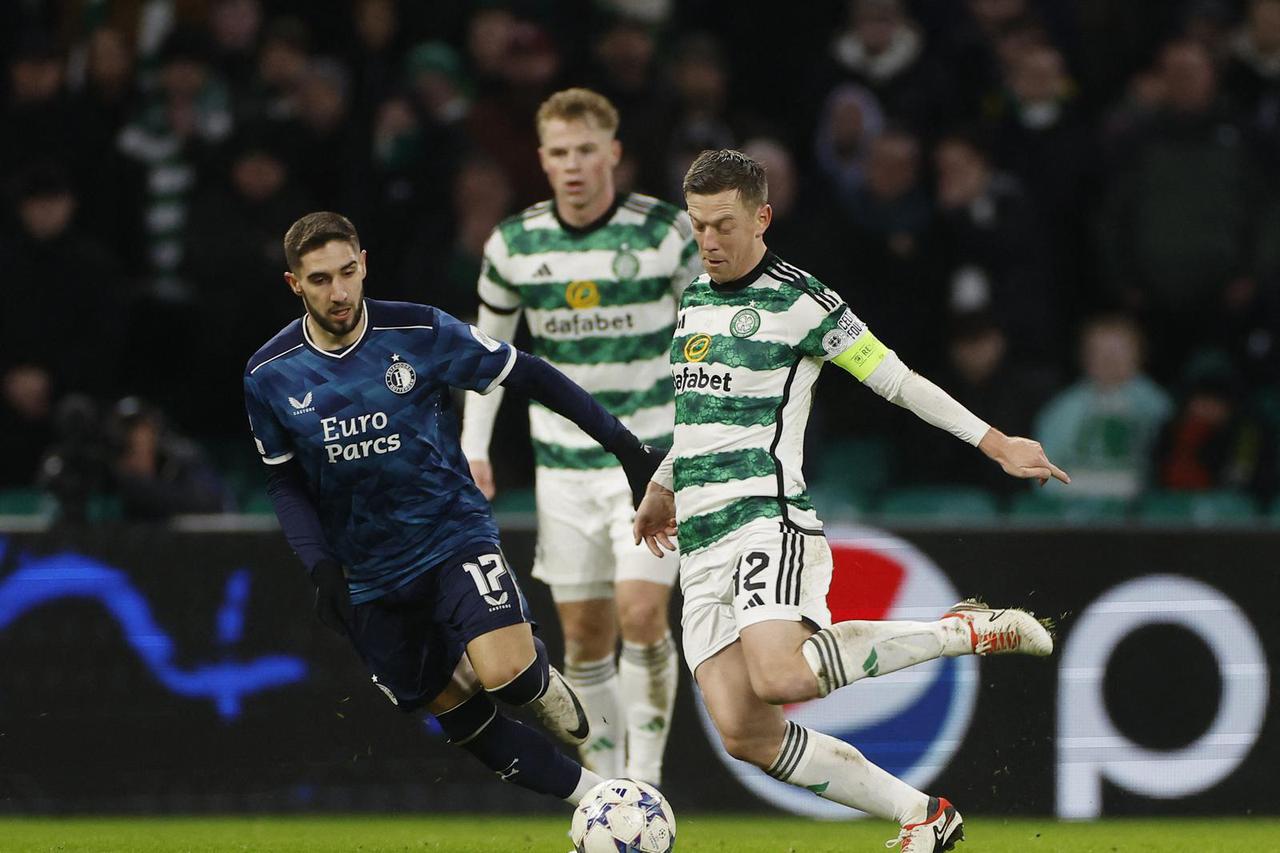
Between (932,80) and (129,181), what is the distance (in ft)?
15.1

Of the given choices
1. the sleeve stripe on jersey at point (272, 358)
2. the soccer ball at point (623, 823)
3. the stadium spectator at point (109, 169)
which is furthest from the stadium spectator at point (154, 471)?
the soccer ball at point (623, 823)

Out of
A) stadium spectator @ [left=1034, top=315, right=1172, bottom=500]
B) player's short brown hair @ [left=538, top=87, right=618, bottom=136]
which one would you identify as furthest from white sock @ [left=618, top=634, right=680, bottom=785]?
stadium spectator @ [left=1034, top=315, right=1172, bottom=500]

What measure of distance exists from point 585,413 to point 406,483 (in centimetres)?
62

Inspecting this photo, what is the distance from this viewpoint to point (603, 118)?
775 centimetres

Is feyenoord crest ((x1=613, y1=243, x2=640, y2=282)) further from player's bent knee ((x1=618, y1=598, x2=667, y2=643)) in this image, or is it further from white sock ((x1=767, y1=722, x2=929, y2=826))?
white sock ((x1=767, y1=722, x2=929, y2=826))

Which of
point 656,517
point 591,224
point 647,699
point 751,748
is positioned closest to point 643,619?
point 647,699

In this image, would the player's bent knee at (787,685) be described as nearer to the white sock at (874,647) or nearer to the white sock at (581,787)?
the white sock at (874,647)

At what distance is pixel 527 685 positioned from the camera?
6.68 metres

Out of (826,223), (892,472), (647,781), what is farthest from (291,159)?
(647,781)

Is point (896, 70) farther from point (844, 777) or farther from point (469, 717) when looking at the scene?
point (844, 777)

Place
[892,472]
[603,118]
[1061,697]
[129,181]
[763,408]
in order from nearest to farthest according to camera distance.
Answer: [763,408] → [603,118] → [1061,697] → [892,472] → [129,181]

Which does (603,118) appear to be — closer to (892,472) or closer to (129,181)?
(892,472)

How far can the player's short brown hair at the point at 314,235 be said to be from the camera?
6488mm

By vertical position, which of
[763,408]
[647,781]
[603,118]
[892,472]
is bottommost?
[647,781]
